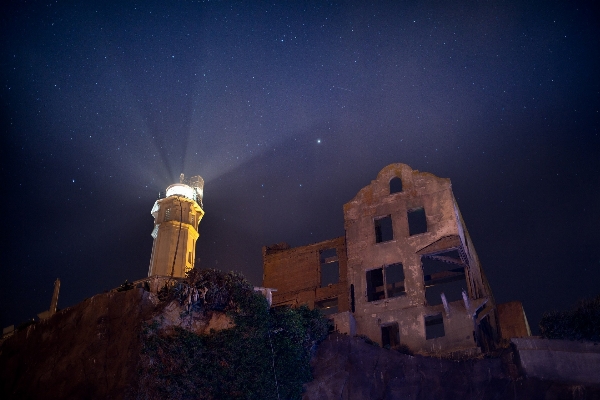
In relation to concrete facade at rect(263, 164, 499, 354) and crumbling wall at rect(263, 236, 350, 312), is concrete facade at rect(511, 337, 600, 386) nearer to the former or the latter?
concrete facade at rect(263, 164, 499, 354)

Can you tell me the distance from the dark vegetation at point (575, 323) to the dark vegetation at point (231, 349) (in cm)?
1039

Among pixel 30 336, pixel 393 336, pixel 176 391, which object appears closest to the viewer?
pixel 176 391

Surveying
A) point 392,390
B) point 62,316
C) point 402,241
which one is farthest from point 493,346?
point 62,316

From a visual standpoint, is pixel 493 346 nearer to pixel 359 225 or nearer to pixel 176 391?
pixel 359 225

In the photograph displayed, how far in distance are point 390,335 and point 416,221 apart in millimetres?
7598

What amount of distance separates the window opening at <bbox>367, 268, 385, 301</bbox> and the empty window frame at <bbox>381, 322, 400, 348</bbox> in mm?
1899

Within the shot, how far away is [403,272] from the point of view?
33625 mm

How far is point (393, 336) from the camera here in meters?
33.4

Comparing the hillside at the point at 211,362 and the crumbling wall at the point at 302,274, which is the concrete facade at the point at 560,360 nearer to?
the hillside at the point at 211,362

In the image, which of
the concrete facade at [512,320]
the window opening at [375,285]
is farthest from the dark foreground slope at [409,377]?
the concrete facade at [512,320]

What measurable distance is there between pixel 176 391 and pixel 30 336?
10.2 meters

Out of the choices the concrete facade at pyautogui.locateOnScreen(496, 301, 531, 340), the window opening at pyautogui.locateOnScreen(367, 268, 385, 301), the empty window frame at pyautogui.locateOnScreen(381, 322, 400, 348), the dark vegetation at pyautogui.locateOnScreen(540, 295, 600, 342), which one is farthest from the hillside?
the concrete facade at pyautogui.locateOnScreen(496, 301, 531, 340)

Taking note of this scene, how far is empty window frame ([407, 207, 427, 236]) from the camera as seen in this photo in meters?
35.0

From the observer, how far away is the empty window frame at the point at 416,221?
3500 centimetres
